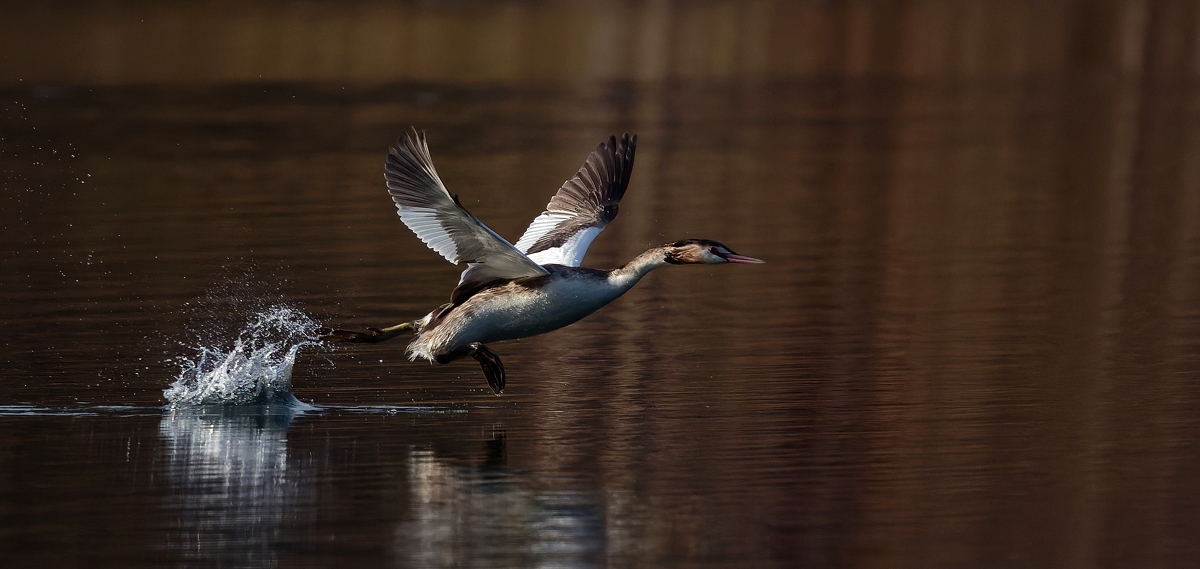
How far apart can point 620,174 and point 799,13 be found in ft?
121

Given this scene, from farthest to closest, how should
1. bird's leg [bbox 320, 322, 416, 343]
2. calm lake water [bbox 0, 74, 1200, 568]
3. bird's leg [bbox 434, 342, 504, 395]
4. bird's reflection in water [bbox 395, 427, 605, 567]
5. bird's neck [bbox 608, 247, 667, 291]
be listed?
bird's leg [bbox 320, 322, 416, 343] → bird's leg [bbox 434, 342, 504, 395] → bird's neck [bbox 608, 247, 667, 291] → calm lake water [bbox 0, 74, 1200, 568] → bird's reflection in water [bbox 395, 427, 605, 567]

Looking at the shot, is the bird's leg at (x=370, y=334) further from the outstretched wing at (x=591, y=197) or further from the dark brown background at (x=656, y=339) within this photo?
the outstretched wing at (x=591, y=197)

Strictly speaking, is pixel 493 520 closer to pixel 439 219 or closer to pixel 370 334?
pixel 439 219

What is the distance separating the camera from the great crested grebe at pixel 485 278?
10164 mm

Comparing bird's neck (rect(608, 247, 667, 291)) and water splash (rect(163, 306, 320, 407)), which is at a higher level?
bird's neck (rect(608, 247, 667, 291))

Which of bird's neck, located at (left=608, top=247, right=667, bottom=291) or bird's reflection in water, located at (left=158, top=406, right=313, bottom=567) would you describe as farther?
bird's neck, located at (left=608, top=247, right=667, bottom=291)

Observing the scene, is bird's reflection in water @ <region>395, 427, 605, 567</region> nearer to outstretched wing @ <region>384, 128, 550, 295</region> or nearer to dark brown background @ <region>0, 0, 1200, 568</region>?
dark brown background @ <region>0, 0, 1200, 568</region>

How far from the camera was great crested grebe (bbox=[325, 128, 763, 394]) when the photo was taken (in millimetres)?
10164

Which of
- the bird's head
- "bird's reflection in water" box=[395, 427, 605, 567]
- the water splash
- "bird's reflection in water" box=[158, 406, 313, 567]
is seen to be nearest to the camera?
"bird's reflection in water" box=[395, 427, 605, 567]

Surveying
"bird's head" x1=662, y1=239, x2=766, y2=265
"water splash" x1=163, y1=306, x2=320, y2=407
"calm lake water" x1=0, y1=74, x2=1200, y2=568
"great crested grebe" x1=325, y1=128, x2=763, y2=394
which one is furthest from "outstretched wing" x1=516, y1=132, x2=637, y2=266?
"water splash" x1=163, y1=306, x2=320, y2=407

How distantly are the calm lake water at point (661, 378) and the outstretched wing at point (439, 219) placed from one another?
857 millimetres

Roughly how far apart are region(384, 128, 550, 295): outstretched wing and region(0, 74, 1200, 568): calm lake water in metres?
0.86

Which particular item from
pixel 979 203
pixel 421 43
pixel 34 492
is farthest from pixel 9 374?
pixel 421 43

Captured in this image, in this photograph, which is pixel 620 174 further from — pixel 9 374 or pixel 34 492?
pixel 34 492
